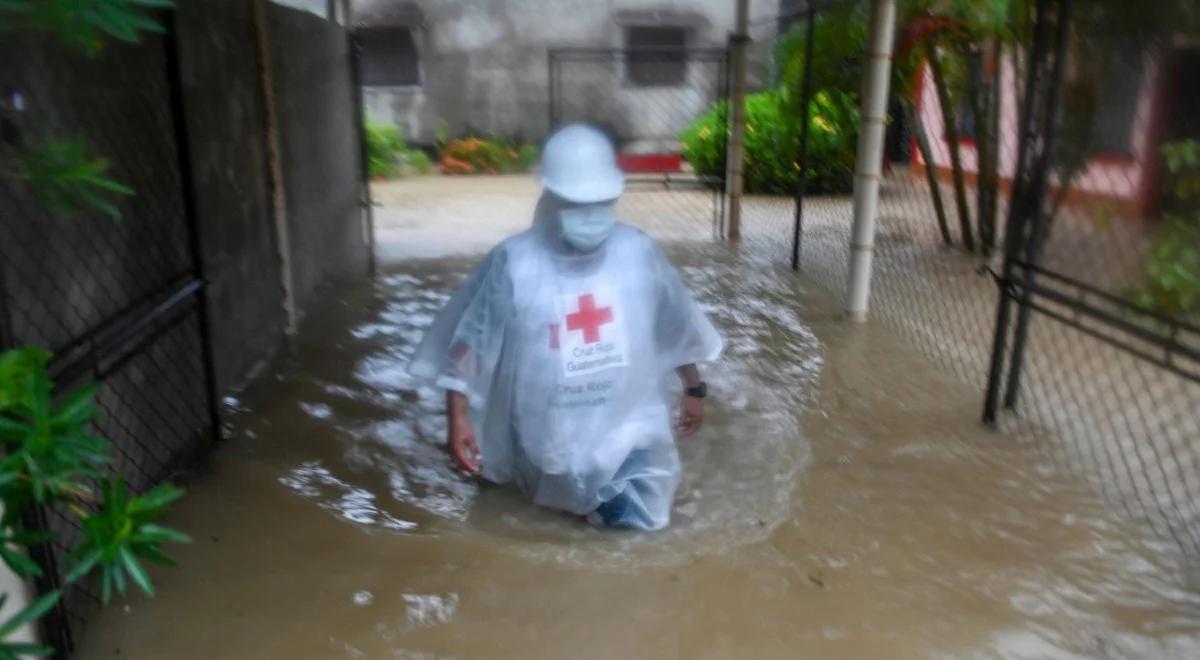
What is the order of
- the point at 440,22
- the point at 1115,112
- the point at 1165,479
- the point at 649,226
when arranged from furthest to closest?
1. the point at 440,22
2. the point at 649,226
3. the point at 1115,112
4. the point at 1165,479

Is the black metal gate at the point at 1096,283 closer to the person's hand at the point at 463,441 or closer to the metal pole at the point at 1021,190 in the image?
the metal pole at the point at 1021,190

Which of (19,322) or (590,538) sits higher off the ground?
(19,322)

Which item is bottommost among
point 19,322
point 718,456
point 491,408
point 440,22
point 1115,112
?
point 718,456

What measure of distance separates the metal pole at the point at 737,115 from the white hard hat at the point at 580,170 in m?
6.09

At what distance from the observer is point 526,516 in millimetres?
3514

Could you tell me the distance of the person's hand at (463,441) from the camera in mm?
3275

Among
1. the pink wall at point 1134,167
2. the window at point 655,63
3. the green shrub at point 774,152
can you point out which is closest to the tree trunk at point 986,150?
the green shrub at point 774,152

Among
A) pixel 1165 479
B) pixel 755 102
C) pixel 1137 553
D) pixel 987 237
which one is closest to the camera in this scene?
pixel 1137 553

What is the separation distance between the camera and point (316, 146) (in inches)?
266

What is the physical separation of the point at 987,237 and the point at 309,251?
220 inches

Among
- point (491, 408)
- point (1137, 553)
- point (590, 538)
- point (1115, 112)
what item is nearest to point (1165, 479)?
point (1137, 553)

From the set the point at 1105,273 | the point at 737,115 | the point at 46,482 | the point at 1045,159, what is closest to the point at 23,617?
the point at 46,482

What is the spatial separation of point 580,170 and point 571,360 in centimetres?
63

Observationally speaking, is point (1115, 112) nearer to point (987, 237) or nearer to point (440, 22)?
point (987, 237)
